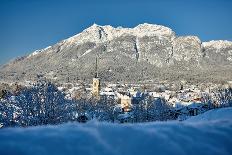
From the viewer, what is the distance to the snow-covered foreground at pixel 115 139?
146cm

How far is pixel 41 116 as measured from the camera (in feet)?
88.7

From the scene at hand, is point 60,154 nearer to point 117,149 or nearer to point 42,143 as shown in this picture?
point 42,143

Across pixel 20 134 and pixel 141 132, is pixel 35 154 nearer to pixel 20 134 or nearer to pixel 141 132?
pixel 20 134

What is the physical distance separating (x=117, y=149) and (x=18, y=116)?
2641 cm

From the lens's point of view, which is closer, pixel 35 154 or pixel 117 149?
pixel 35 154

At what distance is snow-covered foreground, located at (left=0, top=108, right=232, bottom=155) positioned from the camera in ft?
4.78

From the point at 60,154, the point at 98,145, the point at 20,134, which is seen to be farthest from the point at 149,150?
the point at 20,134

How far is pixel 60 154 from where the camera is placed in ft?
4.68

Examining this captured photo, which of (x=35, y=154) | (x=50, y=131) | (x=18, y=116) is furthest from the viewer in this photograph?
(x=18, y=116)

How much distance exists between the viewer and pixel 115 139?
1.58m

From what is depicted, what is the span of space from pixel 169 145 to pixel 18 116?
86.6ft

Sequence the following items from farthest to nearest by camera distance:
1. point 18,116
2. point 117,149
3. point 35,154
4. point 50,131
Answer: point 18,116 → point 50,131 → point 117,149 → point 35,154

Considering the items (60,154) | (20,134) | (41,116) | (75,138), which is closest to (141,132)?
(75,138)

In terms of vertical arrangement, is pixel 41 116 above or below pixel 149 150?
below
